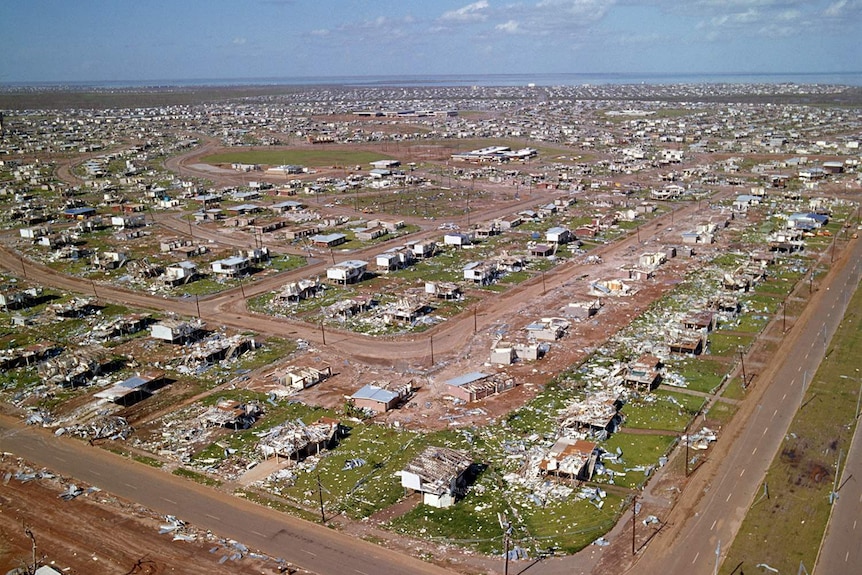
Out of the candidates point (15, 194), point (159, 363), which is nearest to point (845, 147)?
point (159, 363)

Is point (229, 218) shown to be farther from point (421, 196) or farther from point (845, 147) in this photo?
point (845, 147)

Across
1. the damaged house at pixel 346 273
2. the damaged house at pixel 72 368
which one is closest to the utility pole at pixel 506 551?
the damaged house at pixel 72 368

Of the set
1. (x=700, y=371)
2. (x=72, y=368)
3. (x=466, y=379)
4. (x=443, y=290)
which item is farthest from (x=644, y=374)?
(x=72, y=368)

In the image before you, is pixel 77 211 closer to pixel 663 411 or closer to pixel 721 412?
pixel 663 411

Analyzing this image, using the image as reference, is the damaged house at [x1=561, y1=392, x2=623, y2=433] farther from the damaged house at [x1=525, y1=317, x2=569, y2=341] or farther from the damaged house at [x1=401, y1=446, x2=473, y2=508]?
the damaged house at [x1=525, y1=317, x2=569, y2=341]

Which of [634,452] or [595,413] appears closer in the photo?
[634,452]
